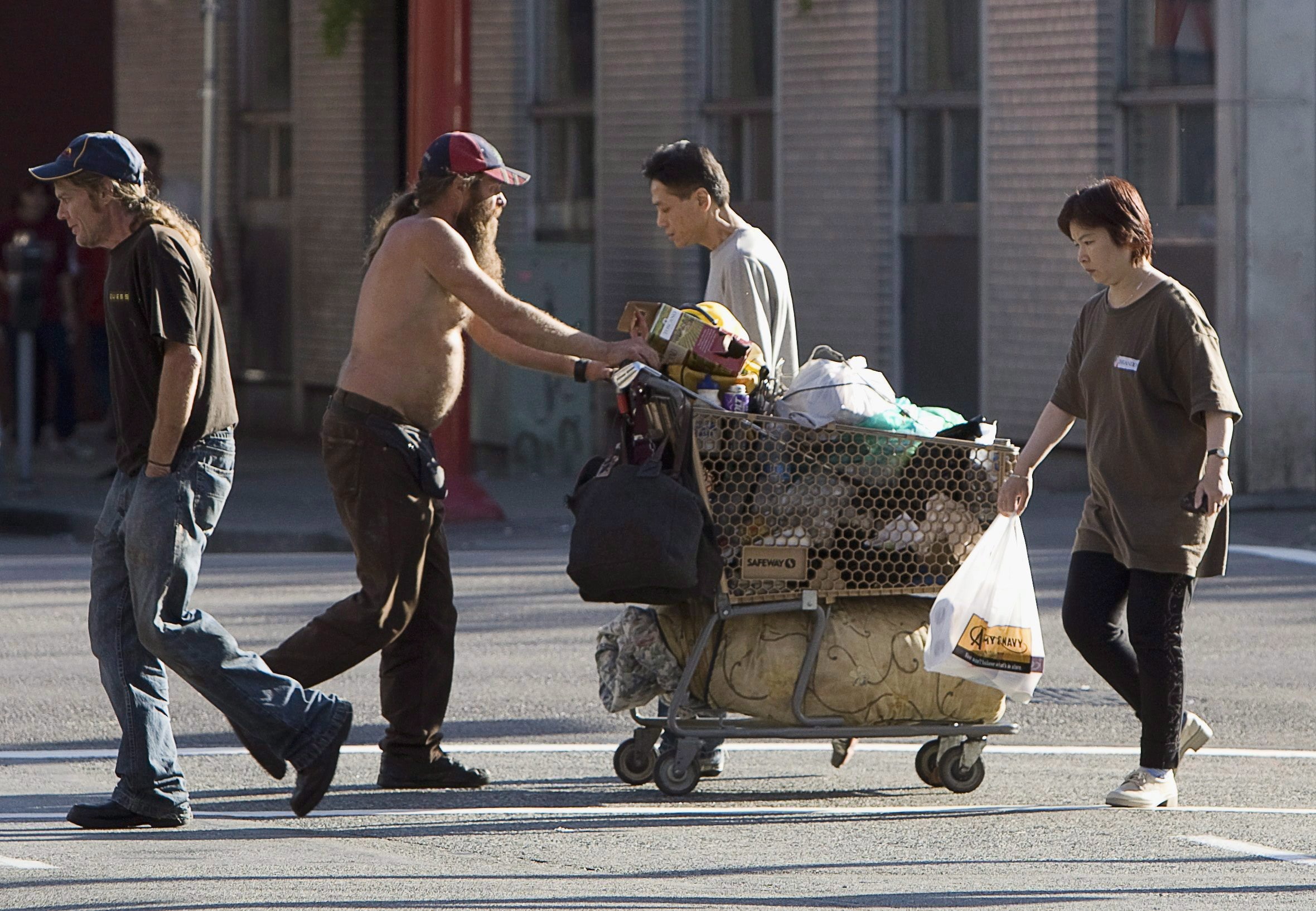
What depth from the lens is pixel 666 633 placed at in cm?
697

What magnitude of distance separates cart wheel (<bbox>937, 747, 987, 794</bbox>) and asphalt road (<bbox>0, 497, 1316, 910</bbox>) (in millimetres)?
46

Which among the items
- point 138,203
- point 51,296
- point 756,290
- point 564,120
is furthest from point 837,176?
point 138,203

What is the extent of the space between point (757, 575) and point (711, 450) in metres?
0.39

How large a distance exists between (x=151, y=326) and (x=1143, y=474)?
2.77 m

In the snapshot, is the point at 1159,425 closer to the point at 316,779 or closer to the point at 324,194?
the point at 316,779

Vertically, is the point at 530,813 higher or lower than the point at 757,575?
lower

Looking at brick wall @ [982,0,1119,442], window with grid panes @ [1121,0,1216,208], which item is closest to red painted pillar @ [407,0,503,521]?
brick wall @ [982,0,1119,442]

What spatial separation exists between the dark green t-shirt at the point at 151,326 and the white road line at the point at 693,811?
1.05 m

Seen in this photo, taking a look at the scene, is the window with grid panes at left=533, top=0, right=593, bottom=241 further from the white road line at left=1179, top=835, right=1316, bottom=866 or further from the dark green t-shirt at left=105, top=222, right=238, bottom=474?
the white road line at left=1179, top=835, right=1316, bottom=866

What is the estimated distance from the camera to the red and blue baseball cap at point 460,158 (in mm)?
6895

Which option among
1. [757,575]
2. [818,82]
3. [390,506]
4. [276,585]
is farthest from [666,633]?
[818,82]

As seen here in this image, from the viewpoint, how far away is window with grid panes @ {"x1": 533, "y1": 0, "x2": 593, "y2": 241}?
18719 millimetres

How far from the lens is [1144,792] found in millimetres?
6637

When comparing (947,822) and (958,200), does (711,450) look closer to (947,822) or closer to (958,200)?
(947,822)
